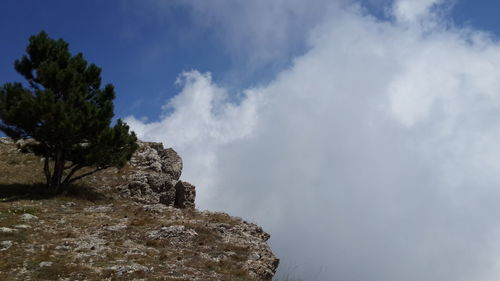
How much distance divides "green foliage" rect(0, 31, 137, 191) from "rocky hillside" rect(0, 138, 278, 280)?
3.76 meters

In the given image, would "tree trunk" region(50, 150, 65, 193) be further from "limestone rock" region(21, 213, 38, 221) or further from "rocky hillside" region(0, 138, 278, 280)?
"limestone rock" region(21, 213, 38, 221)

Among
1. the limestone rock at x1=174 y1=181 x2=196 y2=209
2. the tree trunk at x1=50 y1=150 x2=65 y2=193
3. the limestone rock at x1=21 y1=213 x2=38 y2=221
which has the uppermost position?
the limestone rock at x1=174 y1=181 x2=196 y2=209

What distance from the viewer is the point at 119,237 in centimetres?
2641

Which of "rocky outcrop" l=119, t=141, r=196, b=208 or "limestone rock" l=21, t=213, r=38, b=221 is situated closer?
"limestone rock" l=21, t=213, r=38, b=221

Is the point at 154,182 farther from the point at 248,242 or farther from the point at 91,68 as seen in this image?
the point at 248,242

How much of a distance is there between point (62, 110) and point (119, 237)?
1524cm

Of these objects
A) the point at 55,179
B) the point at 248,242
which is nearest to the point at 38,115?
the point at 55,179

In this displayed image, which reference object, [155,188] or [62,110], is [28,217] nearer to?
[62,110]

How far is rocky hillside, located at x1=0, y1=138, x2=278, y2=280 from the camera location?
67.4ft

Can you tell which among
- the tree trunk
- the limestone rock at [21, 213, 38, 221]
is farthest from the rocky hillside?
the tree trunk

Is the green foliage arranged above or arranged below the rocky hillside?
above

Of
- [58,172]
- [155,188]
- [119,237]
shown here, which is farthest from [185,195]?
[119,237]

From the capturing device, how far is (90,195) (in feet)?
133

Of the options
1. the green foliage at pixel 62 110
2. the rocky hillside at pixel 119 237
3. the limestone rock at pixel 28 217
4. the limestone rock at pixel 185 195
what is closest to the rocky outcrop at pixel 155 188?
the limestone rock at pixel 185 195
